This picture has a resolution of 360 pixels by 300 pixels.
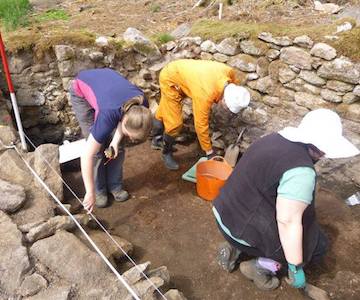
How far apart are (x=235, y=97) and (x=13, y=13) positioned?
12.3ft

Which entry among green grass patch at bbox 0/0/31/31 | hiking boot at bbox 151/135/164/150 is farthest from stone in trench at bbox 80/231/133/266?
green grass patch at bbox 0/0/31/31

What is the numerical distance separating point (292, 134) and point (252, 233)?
788 millimetres

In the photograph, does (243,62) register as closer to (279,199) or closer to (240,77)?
(240,77)

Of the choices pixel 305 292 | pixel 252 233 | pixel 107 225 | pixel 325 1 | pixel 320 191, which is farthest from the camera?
pixel 325 1

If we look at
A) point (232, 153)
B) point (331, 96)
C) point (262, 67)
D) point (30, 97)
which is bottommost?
point (232, 153)

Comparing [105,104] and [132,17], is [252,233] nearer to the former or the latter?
[105,104]

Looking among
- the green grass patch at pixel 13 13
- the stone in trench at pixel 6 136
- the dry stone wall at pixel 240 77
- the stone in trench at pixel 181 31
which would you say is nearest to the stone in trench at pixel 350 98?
the dry stone wall at pixel 240 77

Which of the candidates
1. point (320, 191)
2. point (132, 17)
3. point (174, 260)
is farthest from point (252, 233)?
point (132, 17)

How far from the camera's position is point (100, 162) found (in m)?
3.70

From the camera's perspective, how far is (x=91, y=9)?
249 inches

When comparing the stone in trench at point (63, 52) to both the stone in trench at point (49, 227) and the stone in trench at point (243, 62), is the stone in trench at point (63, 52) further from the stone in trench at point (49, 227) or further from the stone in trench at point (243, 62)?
the stone in trench at point (49, 227)

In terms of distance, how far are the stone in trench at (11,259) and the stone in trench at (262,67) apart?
10.0 feet

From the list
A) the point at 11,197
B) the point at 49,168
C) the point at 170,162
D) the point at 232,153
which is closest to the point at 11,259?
the point at 11,197

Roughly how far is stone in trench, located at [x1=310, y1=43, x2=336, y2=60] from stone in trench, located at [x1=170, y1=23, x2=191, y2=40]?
1.83 meters
